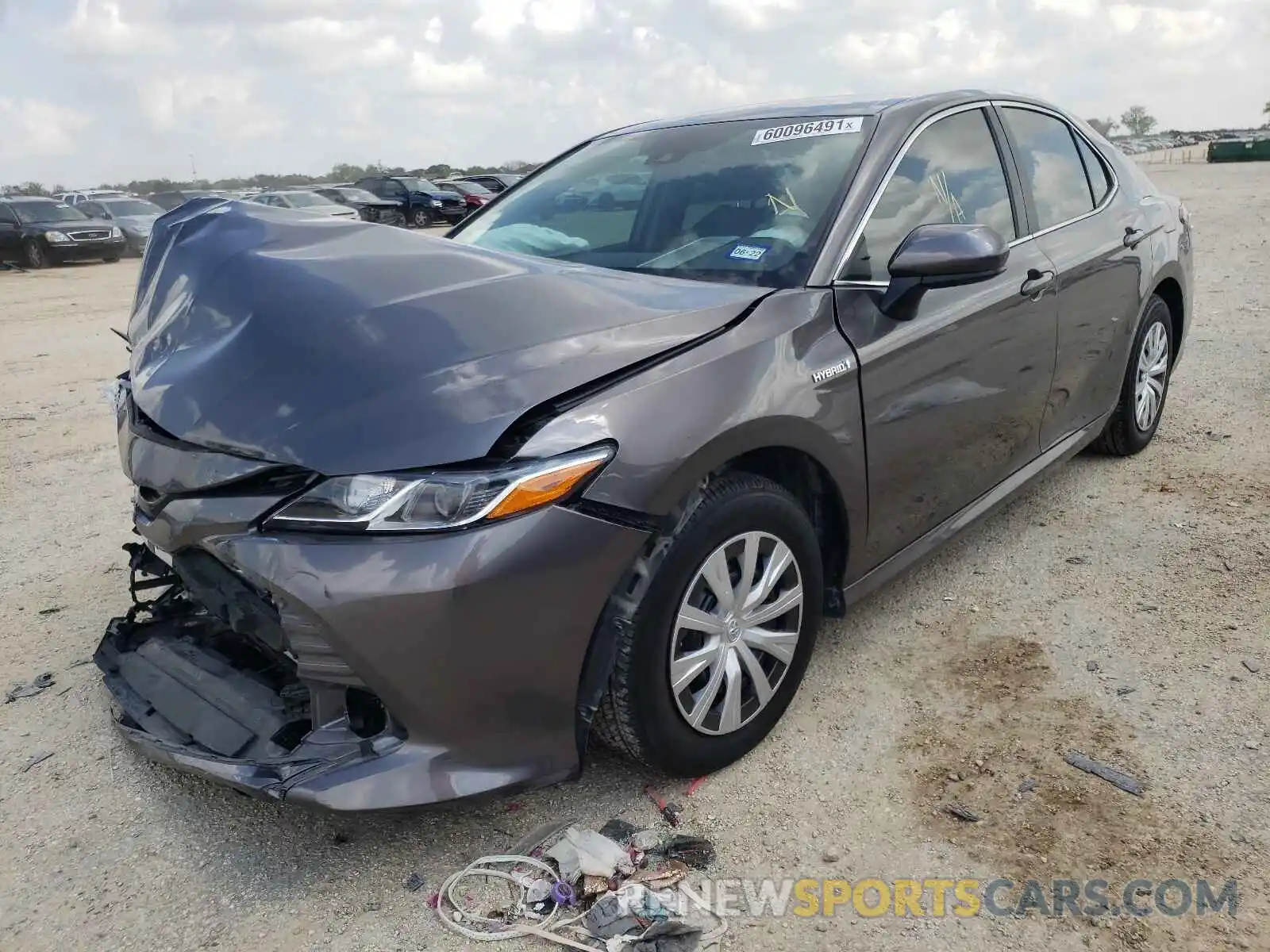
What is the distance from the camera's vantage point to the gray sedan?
1.95 m

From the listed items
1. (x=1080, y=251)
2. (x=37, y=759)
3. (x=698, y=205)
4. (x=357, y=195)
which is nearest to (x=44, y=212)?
(x=357, y=195)

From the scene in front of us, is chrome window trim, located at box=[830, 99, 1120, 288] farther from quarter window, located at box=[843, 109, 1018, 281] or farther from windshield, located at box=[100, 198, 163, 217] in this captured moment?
windshield, located at box=[100, 198, 163, 217]

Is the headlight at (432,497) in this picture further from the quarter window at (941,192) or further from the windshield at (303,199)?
the windshield at (303,199)

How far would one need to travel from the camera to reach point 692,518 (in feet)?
7.23

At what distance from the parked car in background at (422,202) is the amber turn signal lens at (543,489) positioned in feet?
90.7

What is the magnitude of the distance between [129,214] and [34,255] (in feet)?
13.4

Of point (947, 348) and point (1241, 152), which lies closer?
point (947, 348)

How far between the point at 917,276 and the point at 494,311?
115 centimetres

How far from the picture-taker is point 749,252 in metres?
2.74

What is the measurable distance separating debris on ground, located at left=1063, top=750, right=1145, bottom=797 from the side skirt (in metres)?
0.69

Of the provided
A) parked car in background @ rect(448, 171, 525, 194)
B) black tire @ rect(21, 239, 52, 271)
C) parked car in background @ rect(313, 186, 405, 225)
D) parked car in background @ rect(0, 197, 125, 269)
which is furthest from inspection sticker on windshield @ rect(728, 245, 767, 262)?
parked car in background @ rect(448, 171, 525, 194)

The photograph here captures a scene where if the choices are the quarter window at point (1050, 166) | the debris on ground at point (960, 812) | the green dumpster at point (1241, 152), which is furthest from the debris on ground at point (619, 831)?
the green dumpster at point (1241, 152)

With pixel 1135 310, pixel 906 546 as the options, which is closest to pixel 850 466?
pixel 906 546

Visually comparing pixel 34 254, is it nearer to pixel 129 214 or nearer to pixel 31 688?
pixel 129 214
